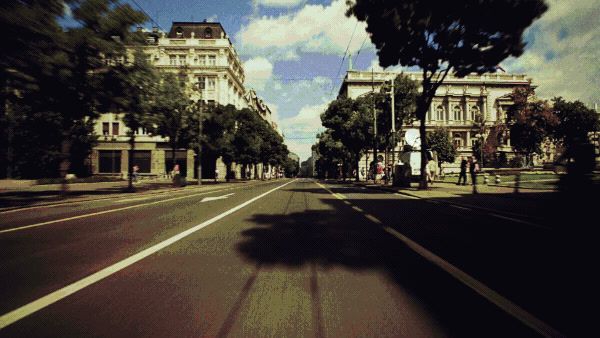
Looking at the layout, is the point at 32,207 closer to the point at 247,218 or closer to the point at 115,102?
the point at 115,102

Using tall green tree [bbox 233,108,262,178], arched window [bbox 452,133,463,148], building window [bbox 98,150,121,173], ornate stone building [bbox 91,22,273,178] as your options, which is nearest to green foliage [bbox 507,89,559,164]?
arched window [bbox 452,133,463,148]

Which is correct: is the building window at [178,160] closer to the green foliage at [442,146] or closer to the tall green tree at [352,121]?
the tall green tree at [352,121]

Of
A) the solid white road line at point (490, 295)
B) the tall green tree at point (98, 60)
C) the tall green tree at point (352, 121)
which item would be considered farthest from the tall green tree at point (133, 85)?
the tall green tree at point (352, 121)

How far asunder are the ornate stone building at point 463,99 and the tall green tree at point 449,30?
56906mm

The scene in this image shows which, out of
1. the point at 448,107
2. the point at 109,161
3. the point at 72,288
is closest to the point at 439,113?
the point at 448,107

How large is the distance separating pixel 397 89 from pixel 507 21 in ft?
56.1

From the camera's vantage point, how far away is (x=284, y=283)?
365cm

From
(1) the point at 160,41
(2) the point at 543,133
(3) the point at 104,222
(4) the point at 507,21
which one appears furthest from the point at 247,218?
(1) the point at 160,41

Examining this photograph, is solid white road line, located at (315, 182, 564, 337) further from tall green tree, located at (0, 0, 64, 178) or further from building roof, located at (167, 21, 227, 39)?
building roof, located at (167, 21, 227, 39)

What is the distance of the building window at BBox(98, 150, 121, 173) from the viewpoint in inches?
2008

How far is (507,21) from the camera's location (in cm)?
1564

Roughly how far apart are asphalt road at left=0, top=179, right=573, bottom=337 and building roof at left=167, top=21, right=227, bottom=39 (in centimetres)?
5648

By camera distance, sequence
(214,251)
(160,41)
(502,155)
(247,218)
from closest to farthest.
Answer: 1. (214,251)
2. (247,218)
3. (160,41)
4. (502,155)

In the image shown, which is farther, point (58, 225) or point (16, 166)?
point (16, 166)
